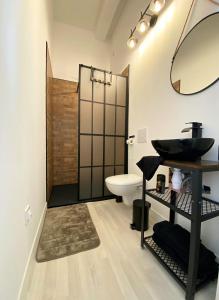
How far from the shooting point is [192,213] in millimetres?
889

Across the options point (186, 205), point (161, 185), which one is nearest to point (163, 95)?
point (161, 185)

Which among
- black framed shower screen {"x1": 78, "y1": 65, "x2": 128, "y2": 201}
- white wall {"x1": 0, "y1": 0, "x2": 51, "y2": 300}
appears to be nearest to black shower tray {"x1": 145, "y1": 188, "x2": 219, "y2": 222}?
white wall {"x1": 0, "y1": 0, "x2": 51, "y2": 300}

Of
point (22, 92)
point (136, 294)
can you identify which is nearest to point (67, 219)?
point (136, 294)

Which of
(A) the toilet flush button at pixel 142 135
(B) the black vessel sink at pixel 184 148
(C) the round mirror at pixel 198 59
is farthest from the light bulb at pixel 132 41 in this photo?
(B) the black vessel sink at pixel 184 148

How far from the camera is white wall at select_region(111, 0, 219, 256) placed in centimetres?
120

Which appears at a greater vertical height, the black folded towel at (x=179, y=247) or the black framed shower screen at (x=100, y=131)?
the black framed shower screen at (x=100, y=131)

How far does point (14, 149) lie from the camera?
0.83 meters

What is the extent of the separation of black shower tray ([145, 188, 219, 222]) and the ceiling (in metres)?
2.95

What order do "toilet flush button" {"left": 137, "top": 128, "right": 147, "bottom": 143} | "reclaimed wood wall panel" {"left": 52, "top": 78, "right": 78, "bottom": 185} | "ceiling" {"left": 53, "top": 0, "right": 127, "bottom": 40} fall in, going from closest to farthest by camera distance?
"toilet flush button" {"left": 137, "top": 128, "right": 147, "bottom": 143}
"ceiling" {"left": 53, "top": 0, "right": 127, "bottom": 40}
"reclaimed wood wall panel" {"left": 52, "top": 78, "right": 78, "bottom": 185}

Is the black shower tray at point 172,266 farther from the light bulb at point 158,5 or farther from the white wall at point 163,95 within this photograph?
the light bulb at point 158,5

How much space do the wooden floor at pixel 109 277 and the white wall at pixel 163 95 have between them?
48 cm

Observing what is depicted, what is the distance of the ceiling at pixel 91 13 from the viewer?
254 cm

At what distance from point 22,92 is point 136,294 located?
1.50 metres

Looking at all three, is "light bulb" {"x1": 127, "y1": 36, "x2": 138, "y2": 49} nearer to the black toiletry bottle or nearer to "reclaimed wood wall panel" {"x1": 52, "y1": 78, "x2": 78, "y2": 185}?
"reclaimed wood wall panel" {"x1": 52, "y1": 78, "x2": 78, "y2": 185}
